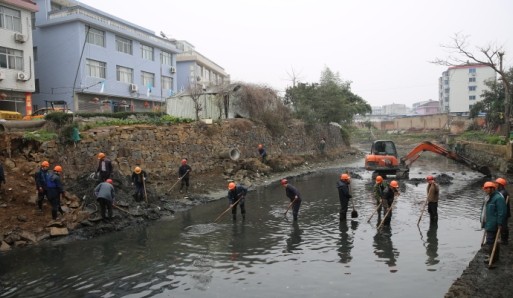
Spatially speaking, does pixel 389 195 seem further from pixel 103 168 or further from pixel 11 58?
pixel 11 58

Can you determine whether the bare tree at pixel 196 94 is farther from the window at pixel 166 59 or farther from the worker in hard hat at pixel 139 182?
the window at pixel 166 59

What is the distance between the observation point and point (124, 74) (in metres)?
37.0

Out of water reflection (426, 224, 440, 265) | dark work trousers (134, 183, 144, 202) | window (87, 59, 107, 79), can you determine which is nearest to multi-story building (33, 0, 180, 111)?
window (87, 59, 107, 79)

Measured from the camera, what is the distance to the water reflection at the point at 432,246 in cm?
938

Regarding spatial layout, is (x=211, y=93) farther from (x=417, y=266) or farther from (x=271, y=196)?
(x=417, y=266)

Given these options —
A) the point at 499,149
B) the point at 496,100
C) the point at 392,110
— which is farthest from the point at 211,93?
the point at 392,110

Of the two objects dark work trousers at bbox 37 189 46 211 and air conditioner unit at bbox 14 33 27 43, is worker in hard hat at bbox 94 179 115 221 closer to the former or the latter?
dark work trousers at bbox 37 189 46 211

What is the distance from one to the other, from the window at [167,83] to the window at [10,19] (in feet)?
53.4

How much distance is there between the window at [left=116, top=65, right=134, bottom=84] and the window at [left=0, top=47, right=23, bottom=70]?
28.3ft

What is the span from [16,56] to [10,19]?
2.62m

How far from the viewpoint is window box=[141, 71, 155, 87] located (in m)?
39.7

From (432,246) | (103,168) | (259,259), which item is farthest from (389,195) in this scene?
(103,168)

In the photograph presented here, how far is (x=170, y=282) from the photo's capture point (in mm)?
8492

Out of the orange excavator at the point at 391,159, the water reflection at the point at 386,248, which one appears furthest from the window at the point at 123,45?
the water reflection at the point at 386,248
